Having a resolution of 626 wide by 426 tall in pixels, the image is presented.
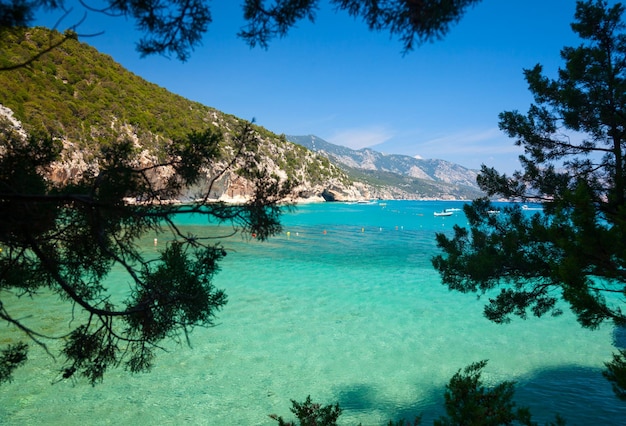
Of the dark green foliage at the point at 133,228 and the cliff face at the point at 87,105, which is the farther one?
the cliff face at the point at 87,105

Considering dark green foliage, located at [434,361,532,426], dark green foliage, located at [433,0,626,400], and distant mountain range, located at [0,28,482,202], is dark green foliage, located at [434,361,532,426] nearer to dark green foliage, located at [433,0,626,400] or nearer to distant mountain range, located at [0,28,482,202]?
dark green foliage, located at [433,0,626,400]

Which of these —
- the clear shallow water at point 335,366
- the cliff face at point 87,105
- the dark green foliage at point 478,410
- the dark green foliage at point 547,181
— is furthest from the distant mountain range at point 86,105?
the dark green foliage at point 478,410

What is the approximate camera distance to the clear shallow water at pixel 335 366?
652cm

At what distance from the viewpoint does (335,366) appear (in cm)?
848

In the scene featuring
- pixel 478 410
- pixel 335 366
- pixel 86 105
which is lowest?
pixel 335 366

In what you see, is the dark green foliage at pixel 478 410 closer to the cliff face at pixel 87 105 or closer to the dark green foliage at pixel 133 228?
the dark green foliage at pixel 133 228

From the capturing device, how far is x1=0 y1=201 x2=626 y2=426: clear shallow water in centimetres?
652

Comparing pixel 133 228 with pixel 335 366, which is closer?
pixel 133 228

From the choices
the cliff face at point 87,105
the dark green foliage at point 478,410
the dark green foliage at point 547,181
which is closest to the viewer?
the dark green foliage at point 478,410

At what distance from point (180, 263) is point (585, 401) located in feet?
27.3

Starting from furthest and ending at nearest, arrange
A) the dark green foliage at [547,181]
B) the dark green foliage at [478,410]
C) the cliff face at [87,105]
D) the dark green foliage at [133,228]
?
the cliff face at [87,105]
the dark green foliage at [547,181]
the dark green foliage at [478,410]
the dark green foliage at [133,228]

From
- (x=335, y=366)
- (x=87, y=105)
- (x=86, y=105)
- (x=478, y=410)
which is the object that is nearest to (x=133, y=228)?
(x=478, y=410)

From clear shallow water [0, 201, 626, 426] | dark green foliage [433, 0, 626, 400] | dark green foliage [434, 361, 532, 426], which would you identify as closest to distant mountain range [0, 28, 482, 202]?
clear shallow water [0, 201, 626, 426]

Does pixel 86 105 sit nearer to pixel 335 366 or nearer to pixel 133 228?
pixel 335 366
